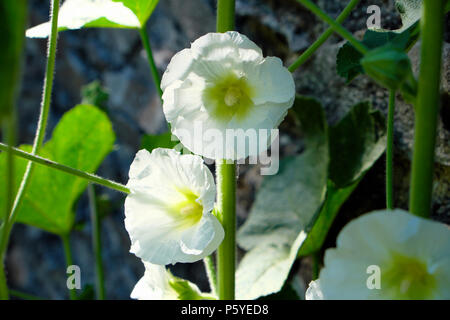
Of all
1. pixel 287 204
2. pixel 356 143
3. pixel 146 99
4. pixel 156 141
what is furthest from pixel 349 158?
pixel 146 99

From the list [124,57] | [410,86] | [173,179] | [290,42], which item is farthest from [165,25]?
[410,86]

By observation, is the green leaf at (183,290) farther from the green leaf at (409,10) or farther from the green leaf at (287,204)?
the green leaf at (409,10)

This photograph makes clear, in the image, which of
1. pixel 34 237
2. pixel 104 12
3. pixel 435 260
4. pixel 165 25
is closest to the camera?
pixel 435 260

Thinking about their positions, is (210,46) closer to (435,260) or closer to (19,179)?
(435,260)

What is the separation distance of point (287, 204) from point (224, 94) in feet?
1.27

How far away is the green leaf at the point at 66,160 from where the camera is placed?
81 centimetres

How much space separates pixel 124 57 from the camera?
1186 mm

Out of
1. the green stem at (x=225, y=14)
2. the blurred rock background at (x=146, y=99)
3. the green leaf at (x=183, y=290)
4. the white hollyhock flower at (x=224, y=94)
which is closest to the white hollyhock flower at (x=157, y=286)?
the green leaf at (x=183, y=290)

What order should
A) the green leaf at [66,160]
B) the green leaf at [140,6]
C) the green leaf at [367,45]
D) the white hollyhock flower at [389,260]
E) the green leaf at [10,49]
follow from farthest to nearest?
the green leaf at [66,160]
the green leaf at [140,6]
the green leaf at [367,45]
the white hollyhock flower at [389,260]
the green leaf at [10,49]

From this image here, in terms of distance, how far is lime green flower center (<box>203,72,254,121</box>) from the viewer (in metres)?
0.50

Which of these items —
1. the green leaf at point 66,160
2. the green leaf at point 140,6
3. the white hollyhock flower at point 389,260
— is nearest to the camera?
the white hollyhock flower at point 389,260

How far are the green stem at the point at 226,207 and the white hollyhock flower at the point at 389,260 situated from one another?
0.16 metres

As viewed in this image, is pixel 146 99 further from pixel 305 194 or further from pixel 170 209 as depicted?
pixel 170 209

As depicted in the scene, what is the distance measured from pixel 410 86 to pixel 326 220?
1.28 feet
